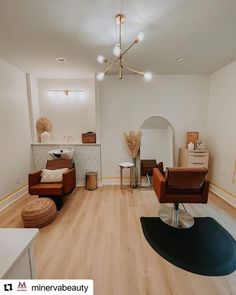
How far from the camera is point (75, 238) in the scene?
202cm

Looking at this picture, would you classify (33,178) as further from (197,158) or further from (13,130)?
(197,158)

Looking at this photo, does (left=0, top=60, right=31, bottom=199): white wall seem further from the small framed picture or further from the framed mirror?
the small framed picture

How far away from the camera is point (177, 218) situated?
2.37m

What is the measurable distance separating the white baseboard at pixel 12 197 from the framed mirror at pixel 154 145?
8.60 feet

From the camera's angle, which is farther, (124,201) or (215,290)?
(124,201)

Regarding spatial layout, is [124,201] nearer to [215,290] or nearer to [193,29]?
[215,290]

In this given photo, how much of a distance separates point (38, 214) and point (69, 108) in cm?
262

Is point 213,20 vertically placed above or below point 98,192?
above

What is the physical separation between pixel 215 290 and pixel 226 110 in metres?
2.86

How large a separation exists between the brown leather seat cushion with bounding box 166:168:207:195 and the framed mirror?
5.37 feet

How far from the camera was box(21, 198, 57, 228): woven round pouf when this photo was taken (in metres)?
2.14

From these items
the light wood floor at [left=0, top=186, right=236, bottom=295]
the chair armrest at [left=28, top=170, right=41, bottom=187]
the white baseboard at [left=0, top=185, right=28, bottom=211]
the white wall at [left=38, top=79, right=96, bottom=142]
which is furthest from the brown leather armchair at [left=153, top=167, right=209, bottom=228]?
the white baseboard at [left=0, top=185, right=28, bottom=211]

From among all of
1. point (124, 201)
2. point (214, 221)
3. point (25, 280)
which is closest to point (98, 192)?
point (124, 201)

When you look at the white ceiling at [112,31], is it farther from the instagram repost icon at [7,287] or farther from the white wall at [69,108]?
the instagram repost icon at [7,287]
